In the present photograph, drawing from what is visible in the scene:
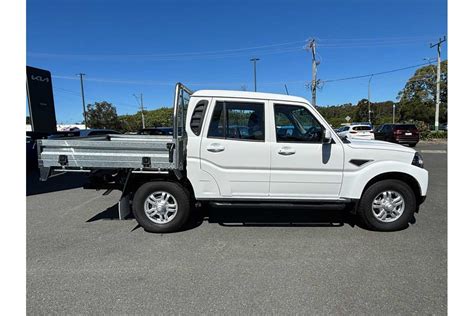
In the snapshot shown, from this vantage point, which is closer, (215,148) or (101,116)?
(215,148)

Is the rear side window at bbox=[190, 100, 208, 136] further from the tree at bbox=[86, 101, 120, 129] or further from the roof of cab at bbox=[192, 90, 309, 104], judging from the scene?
the tree at bbox=[86, 101, 120, 129]

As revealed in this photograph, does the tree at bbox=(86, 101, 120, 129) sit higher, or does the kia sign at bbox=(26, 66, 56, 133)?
the tree at bbox=(86, 101, 120, 129)

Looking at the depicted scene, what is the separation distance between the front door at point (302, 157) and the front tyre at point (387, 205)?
501 mm

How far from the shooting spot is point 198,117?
4.17 metres

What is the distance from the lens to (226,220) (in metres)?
4.90

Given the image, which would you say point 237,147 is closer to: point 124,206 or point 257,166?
point 257,166

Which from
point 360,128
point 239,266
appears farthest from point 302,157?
point 360,128

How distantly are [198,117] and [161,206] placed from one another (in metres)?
1.48

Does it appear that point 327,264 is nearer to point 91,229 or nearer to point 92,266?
point 92,266

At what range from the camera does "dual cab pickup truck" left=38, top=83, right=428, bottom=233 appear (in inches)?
163

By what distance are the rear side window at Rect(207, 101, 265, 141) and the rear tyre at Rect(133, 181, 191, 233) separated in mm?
1028

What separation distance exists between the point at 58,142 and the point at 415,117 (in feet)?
205

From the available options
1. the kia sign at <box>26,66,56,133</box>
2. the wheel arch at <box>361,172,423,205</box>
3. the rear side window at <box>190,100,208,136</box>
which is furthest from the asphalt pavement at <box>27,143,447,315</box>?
the kia sign at <box>26,66,56,133</box>

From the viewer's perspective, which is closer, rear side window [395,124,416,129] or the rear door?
the rear door
